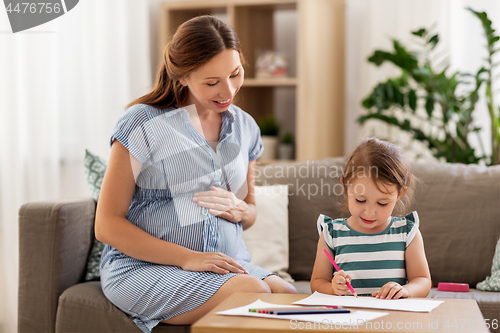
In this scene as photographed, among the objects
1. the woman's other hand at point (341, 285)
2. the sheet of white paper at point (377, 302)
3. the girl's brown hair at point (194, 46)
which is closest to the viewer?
the sheet of white paper at point (377, 302)

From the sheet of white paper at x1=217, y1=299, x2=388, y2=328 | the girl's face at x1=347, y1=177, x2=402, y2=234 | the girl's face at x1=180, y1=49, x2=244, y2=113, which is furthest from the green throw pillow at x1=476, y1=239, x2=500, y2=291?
the girl's face at x1=180, y1=49, x2=244, y2=113

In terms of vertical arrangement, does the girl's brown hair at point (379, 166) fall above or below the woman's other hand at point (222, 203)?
above

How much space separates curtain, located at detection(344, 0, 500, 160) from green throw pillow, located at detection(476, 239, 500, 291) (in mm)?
1097

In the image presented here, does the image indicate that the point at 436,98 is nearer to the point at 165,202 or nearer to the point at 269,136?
the point at 269,136

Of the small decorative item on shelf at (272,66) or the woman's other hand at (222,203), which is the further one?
the small decorative item on shelf at (272,66)

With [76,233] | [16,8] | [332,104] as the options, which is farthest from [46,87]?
[332,104]

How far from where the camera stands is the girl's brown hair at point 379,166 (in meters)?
1.14

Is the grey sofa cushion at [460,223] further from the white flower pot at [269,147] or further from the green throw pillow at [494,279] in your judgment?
the white flower pot at [269,147]

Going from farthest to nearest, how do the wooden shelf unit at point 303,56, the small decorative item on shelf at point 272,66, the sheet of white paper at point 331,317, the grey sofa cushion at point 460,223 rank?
the small decorative item on shelf at point 272,66 < the wooden shelf unit at point 303,56 < the grey sofa cushion at point 460,223 < the sheet of white paper at point 331,317

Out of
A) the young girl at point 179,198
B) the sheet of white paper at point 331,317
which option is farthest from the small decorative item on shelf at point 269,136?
the sheet of white paper at point 331,317

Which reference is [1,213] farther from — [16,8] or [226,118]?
[226,118]

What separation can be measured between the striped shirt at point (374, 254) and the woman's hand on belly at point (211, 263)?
265mm

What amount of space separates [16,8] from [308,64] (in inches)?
55.0

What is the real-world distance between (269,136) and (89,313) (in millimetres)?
1662
